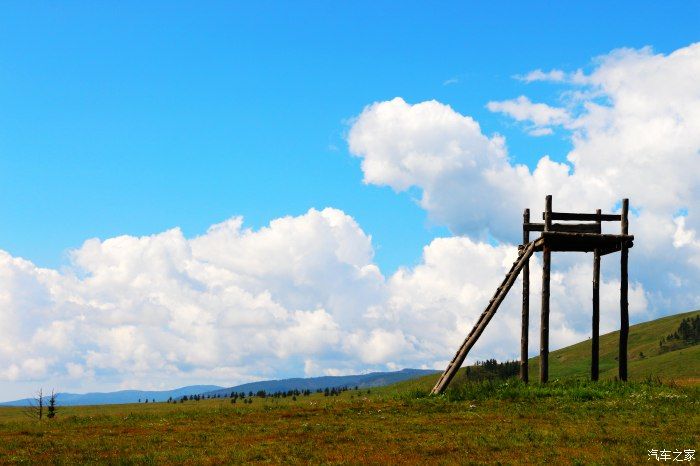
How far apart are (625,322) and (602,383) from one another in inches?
198

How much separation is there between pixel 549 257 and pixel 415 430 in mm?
16028

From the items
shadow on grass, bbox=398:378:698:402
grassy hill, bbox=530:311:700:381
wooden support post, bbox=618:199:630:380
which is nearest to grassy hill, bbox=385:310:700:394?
grassy hill, bbox=530:311:700:381

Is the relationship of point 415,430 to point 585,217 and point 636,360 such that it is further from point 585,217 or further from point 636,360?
point 636,360

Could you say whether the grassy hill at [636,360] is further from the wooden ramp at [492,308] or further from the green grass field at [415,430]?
the green grass field at [415,430]

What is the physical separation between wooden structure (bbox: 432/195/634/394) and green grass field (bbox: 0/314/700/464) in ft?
8.34

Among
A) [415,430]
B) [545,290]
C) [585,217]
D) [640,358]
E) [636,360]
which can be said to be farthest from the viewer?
[640,358]

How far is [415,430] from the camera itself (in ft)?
80.5

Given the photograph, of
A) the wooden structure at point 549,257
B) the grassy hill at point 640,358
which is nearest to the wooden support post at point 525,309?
the wooden structure at point 549,257

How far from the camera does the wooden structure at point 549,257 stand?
120 ft

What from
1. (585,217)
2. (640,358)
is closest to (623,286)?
(585,217)

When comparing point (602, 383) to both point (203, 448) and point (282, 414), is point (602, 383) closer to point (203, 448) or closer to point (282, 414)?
point (282, 414)

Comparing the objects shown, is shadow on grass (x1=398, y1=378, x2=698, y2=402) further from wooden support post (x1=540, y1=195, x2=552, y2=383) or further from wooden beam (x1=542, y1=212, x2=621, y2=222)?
wooden beam (x1=542, y1=212, x2=621, y2=222)

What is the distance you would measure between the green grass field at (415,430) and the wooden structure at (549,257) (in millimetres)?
2542

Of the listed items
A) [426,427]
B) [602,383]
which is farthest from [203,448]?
[602,383]
